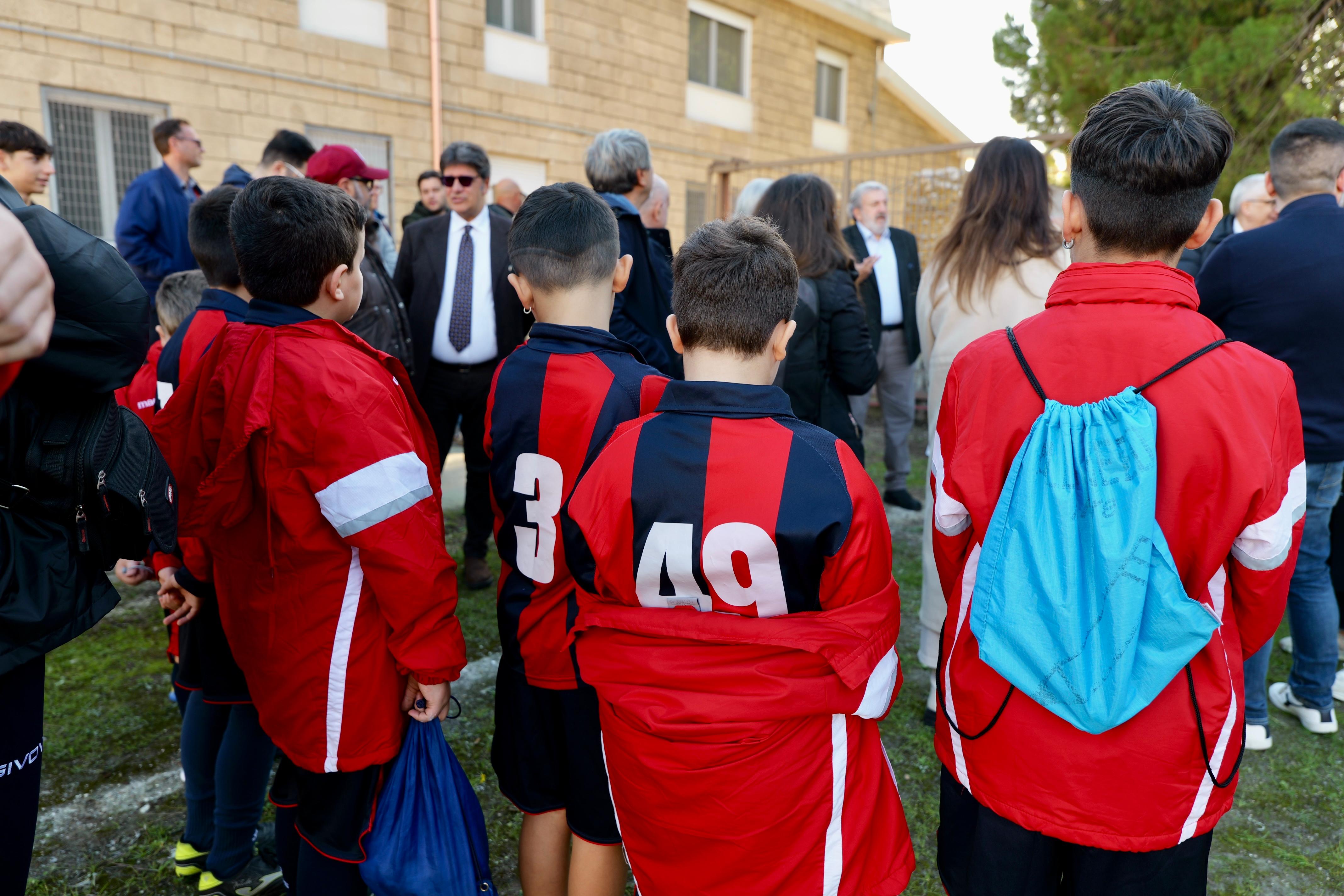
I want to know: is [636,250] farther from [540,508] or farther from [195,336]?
[540,508]

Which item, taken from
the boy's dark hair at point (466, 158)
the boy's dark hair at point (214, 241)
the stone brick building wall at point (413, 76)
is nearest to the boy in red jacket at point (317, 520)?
the boy's dark hair at point (214, 241)

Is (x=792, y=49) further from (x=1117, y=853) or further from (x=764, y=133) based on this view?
(x=1117, y=853)

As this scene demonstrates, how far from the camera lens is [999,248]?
2.72 meters

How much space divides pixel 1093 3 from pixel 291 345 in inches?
470

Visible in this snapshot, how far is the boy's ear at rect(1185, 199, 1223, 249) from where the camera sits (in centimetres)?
146

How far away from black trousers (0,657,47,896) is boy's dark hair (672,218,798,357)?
126 cm

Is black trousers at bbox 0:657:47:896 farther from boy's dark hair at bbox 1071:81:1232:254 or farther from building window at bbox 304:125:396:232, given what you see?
building window at bbox 304:125:396:232

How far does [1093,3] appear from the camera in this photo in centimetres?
1055

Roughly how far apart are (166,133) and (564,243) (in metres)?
5.03

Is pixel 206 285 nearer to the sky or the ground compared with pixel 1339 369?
nearer to the sky

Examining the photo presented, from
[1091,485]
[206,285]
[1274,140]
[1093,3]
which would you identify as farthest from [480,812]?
[1093,3]

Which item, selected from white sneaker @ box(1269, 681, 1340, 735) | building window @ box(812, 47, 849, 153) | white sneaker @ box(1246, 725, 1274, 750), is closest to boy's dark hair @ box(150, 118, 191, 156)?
white sneaker @ box(1246, 725, 1274, 750)

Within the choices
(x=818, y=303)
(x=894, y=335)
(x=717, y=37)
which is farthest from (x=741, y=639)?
(x=717, y=37)

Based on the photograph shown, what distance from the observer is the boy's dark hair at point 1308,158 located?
2.72 m
